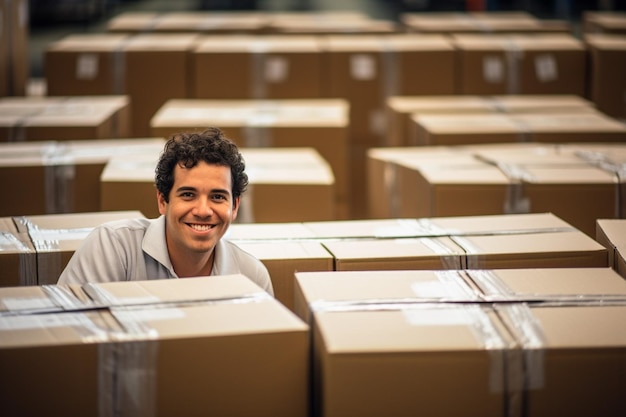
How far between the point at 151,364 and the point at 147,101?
3.92 meters

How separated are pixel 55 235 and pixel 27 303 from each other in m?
0.90

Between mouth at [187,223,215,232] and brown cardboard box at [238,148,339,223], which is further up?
mouth at [187,223,215,232]

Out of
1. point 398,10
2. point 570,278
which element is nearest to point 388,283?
point 570,278

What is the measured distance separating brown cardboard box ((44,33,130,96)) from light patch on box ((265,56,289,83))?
779 mm

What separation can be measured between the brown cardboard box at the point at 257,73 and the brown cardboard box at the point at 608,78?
1508 millimetres

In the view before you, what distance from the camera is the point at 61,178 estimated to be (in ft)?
11.7

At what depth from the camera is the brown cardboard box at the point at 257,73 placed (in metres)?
5.40

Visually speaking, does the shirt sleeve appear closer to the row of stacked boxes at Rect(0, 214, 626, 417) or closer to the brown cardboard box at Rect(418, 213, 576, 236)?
the row of stacked boxes at Rect(0, 214, 626, 417)

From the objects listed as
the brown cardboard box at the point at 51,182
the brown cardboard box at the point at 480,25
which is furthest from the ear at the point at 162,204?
the brown cardboard box at the point at 480,25

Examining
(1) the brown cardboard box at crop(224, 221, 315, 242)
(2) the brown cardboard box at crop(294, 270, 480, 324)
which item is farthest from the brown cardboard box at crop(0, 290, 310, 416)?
(1) the brown cardboard box at crop(224, 221, 315, 242)

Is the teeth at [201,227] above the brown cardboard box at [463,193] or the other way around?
above

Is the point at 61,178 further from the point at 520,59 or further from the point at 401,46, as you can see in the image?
the point at 520,59

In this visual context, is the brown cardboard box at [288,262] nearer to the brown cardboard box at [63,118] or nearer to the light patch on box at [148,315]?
the light patch on box at [148,315]

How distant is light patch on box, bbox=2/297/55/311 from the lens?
5.90ft
